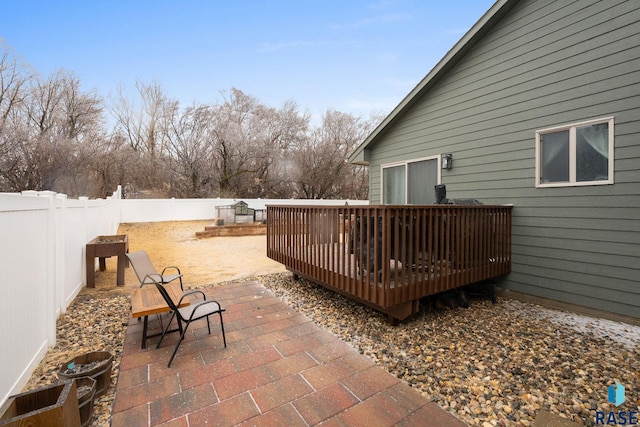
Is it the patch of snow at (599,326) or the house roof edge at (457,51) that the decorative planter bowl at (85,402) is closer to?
the patch of snow at (599,326)

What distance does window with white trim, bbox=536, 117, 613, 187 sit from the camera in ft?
12.3

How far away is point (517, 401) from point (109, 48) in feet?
66.8

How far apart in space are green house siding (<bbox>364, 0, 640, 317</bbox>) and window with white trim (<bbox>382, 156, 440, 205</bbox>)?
31cm

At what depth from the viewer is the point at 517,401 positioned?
7.00 ft

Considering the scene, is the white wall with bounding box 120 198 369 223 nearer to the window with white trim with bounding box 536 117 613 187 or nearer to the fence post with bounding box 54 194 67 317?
the window with white trim with bounding box 536 117 613 187

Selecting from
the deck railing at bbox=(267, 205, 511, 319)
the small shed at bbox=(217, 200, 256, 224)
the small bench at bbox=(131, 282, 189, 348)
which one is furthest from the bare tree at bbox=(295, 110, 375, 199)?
the small bench at bbox=(131, 282, 189, 348)

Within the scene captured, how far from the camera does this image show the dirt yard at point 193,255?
5.61 m

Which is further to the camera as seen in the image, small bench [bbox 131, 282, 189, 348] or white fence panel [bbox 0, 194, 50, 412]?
small bench [bbox 131, 282, 189, 348]

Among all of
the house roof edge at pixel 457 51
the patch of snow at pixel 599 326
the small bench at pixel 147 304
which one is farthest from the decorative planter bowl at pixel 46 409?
the house roof edge at pixel 457 51

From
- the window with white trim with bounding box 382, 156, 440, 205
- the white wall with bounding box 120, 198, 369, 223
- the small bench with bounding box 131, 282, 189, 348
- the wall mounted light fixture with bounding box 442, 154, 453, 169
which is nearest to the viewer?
the small bench with bounding box 131, 282, 189, 348

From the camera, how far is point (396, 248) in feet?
10.1

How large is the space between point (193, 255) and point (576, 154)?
8413mm

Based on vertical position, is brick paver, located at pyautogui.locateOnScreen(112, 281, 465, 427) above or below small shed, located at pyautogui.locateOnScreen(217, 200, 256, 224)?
below

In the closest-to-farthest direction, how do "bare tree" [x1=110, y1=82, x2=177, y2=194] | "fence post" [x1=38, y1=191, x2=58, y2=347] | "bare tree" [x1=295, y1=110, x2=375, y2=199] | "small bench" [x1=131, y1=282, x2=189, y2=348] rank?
"small bench" [x1=131, y1=282, x2=189, y2=348], "fence post" [x1=38, y1=191, x2=58, y2=347], "bare tree" [x1=110, y1=82, x2=177, y2=194], "bare tree" [x1=295, y1=110, x2=375, y2=199]
